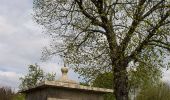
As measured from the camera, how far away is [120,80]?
22.9 meters

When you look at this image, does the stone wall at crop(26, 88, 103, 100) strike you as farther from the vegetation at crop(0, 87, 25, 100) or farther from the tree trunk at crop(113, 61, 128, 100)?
the vegetation at crop(0, 87, 25, 100)

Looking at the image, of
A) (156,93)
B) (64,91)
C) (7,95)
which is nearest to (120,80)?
(64,91)

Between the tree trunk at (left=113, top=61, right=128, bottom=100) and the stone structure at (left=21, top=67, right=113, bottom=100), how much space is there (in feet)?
19.4

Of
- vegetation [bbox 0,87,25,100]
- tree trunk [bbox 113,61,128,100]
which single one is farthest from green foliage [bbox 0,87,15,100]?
tree trunk [bbox 113,61,128,100]

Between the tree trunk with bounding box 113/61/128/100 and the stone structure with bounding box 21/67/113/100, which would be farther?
the tree trunk with bounding box 113/61/128/100

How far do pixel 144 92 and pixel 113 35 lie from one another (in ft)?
115

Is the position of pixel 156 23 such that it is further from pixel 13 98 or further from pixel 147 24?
pixel 13 98

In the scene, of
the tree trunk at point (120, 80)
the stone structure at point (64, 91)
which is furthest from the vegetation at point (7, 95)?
the stone structure at point (64, 91)

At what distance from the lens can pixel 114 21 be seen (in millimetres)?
24016

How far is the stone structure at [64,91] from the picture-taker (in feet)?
51.8

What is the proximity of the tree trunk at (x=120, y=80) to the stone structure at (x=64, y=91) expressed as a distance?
5925 mm

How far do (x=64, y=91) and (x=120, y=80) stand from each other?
7.38m

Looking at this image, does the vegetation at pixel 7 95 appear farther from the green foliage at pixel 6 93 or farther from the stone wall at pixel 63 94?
the stone wall at pixel 63 94

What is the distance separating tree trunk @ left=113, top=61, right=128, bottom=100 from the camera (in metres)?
22.8
